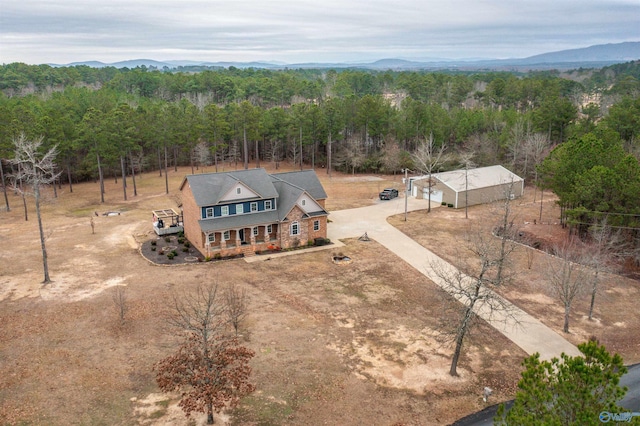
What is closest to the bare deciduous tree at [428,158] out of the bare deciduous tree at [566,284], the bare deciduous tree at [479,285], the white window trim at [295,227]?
the bare deciduous tree at [479,285]

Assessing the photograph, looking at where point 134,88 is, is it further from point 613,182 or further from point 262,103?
point 613,182

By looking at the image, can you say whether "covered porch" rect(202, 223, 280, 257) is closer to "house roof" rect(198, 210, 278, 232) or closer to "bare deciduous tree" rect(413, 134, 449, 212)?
"house roof" rect(198, 210, 278, 232)

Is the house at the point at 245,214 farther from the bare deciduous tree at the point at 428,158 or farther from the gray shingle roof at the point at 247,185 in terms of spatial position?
the bare deciduous tree at the point at 428,158

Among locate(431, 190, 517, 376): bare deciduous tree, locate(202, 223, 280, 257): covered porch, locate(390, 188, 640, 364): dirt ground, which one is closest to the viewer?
locate(431, 190, 517, 376): bare deciduous tree

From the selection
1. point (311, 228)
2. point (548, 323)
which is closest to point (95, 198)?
point (311, 228)

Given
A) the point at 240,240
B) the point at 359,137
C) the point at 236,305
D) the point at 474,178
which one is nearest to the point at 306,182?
the point at 240,240

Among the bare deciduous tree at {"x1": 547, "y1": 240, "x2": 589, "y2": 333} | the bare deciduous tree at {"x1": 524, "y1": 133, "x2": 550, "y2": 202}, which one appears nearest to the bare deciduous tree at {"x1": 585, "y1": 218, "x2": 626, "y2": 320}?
the bare deciduous tree at {"x1": 547, "y1": 240, "x2": 589, "y2": 333}

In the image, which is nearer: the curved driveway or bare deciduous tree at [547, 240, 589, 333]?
the curved driveway
